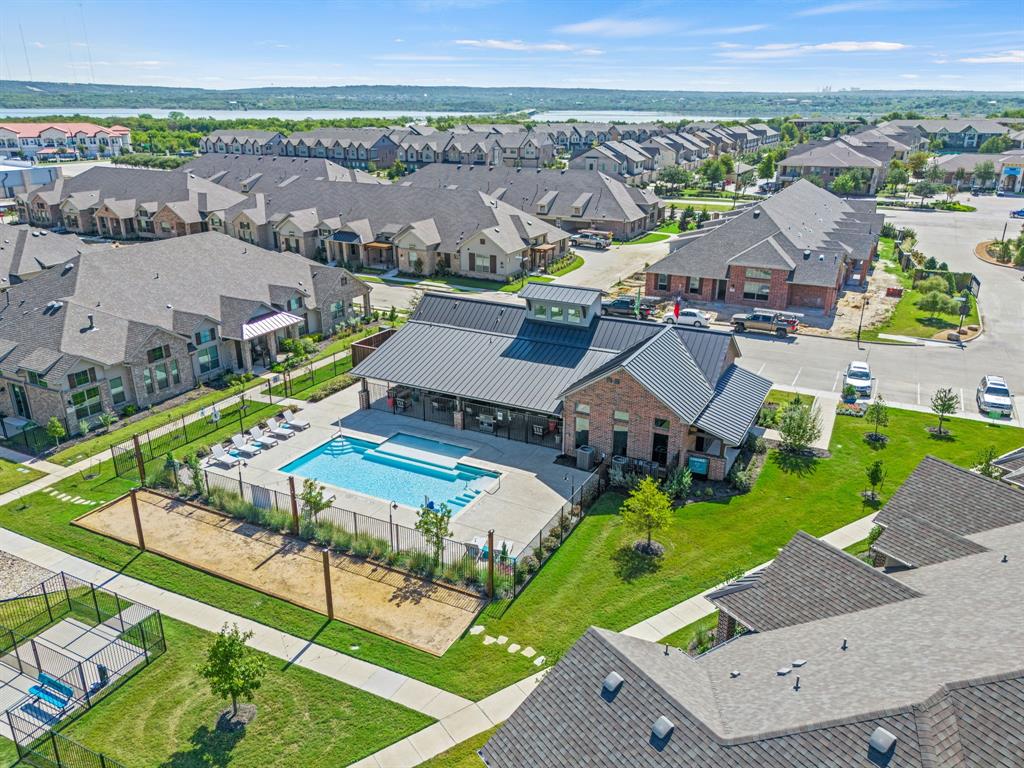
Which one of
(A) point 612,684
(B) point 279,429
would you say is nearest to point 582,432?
A: (B) point 279,429

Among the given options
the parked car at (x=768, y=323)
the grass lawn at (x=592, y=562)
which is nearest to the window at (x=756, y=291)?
the parked car at (x=768, y=323)

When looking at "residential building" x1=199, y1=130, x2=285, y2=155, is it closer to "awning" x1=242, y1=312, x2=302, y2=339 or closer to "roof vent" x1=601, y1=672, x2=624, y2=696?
"awning" x1=242, y1=312, x2=302, y2=339

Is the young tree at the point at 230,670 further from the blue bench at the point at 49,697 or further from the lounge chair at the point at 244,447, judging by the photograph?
the lounge chair at the point at 244,447

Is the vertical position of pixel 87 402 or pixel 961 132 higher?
pixel 961 132

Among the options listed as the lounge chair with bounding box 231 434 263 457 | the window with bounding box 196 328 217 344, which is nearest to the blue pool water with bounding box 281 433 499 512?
the lounge chair with bounding box 231 434 263 457

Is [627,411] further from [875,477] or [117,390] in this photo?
[117,390]
